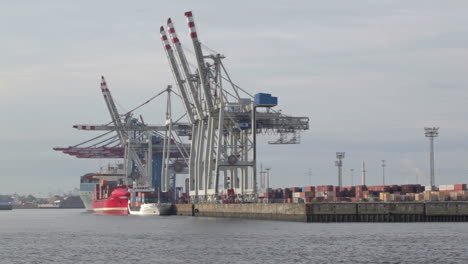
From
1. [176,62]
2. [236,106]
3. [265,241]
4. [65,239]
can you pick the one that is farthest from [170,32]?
[265,241]

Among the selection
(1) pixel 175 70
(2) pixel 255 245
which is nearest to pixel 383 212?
(2) pixel 255 245

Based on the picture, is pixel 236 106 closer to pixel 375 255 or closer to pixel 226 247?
pixel 226 247

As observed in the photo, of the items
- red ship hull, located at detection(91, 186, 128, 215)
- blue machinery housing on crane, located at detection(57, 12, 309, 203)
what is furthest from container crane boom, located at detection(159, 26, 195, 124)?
red ship hull, located at detection(91, 186, 128, 215)

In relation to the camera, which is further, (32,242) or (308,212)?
(308,212)

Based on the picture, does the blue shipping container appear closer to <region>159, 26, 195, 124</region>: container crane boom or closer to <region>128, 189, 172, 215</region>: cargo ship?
<region>159, 26, 195, 124</region>: container crane boom

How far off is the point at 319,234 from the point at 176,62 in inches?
2209

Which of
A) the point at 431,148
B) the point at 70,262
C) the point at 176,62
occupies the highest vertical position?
the point at 176,62

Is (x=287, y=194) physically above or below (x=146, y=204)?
above

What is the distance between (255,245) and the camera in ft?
222

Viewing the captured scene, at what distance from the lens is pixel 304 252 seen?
61656 mm

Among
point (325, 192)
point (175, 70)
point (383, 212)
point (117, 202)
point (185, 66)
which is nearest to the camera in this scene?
point (383, 212)

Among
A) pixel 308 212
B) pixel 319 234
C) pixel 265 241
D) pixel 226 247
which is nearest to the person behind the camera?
pixel 226 247

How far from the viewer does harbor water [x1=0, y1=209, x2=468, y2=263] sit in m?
58.5

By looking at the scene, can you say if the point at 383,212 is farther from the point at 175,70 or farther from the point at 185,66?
the point at 175,70
